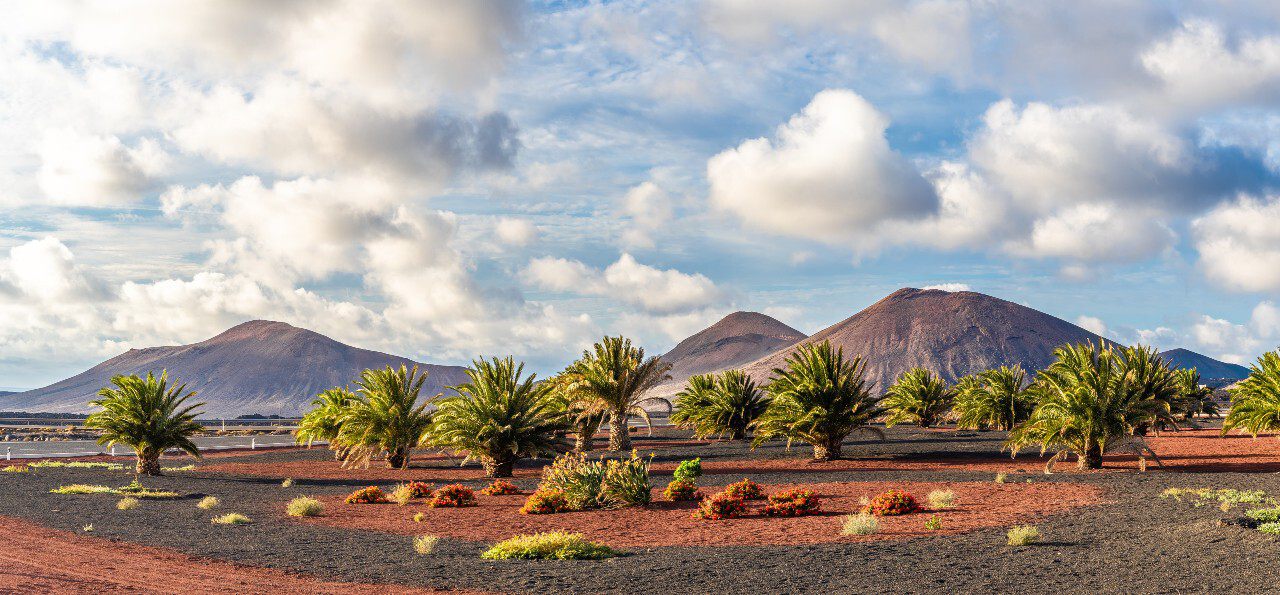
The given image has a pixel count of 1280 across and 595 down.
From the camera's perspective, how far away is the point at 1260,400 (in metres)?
29.4

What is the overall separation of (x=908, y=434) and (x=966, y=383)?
996 cm

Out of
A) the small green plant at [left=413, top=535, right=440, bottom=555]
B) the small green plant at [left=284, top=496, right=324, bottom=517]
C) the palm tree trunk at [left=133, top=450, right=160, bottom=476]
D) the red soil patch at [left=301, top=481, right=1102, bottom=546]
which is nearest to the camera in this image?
the small green plant at [left=413, top=535, right=440, bottom=555]

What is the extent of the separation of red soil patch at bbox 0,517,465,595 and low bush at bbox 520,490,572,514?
6.50 m

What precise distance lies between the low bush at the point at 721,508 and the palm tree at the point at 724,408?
945 inches

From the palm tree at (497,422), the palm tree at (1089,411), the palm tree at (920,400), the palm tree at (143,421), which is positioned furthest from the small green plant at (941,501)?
the palm tree at (920,400)

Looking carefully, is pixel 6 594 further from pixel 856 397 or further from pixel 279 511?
pixel 856 397

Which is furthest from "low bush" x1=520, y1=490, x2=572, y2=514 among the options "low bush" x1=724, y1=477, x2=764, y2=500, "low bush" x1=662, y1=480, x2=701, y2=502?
"low bush" x1=724, y1=477, x2=764, y2=500

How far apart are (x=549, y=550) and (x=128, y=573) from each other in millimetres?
5742

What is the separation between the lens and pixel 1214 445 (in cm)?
3142

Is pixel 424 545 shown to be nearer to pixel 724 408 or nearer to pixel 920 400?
pixel 724 408

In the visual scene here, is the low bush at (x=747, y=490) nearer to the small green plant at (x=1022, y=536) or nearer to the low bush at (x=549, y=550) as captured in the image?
the low bush at (x=549, y=550)

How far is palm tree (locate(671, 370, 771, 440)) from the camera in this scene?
42.2m

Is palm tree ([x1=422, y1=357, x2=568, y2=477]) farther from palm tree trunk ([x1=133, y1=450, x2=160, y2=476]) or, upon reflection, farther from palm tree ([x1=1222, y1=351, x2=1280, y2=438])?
palm tree ([x1=1222, y1=351, x2=1280, y2=438])

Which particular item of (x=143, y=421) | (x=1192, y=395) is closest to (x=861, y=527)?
(x=143, y=421)
